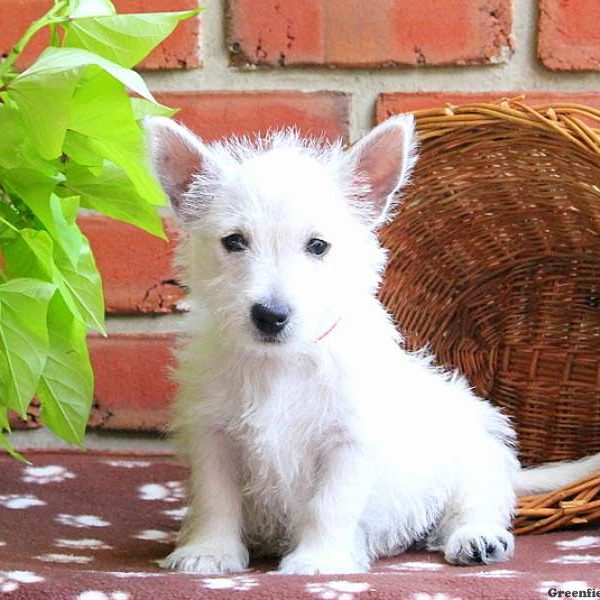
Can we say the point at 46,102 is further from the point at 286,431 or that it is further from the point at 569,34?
the point at 569,34

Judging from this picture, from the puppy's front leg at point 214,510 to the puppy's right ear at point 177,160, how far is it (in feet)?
0.94

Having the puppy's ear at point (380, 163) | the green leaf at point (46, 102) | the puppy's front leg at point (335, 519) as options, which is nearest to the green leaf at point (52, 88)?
the green leaf at point (46, 102)

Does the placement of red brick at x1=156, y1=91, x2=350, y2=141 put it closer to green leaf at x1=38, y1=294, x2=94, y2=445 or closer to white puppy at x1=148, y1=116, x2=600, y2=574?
white puppy at x1=148, y1=116, x2=600, y2=574

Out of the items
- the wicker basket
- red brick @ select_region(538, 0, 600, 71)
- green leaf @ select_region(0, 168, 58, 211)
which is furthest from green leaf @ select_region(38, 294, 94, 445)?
red brick @ select_region(538, 0, 600, 71)

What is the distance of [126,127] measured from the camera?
108 centimetres

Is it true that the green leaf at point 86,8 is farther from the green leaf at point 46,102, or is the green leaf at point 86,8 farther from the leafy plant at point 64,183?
the green leaf at point 46,102

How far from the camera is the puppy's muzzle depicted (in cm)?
120

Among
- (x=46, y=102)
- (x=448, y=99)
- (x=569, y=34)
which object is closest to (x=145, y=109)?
(x=46, y=102)

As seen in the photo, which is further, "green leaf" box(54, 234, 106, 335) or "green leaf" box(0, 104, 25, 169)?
"green leaf" box(54, 234, 106, 335)

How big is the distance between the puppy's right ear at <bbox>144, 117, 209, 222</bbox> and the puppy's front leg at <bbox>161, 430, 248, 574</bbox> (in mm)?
288

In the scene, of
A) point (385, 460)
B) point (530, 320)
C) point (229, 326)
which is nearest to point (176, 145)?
point (229, 326)

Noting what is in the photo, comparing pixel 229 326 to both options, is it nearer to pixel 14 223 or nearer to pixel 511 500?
pixel 14 223

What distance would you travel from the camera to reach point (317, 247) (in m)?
1.28

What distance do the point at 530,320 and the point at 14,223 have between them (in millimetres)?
961
